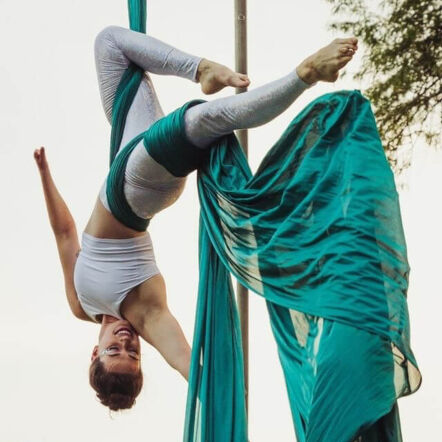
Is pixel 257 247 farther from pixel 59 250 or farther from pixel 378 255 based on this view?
pixel 59 250

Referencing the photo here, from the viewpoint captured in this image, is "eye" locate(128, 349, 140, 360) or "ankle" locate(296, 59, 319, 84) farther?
"eye" locate(128, 349, 140, 360)

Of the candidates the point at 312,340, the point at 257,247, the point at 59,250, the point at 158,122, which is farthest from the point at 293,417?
the point at 59,250

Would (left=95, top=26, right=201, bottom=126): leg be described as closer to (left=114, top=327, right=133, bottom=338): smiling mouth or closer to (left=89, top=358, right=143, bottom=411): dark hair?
(left=114, top=327, right=133, bottom=338): smiling mouth

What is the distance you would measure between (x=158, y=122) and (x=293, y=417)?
0.83 m

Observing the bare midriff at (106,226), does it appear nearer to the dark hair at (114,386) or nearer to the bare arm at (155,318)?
the bare arm at (155,318)

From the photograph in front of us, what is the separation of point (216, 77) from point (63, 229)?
79 cm

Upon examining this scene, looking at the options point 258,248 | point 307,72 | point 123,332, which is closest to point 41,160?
point 123,332

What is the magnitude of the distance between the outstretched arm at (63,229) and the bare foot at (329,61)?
1050 millimetres

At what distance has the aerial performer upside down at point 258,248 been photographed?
7.30 feet

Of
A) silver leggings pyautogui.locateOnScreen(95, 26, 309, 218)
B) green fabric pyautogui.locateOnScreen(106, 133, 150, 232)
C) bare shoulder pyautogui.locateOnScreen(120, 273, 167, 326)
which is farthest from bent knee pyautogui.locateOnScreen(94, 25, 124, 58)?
bare shoulder pyautogui.locateOnScreen(120, 273, 167, 326)

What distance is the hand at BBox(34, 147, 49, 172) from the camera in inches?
122

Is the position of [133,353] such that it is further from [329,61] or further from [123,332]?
[329,61]

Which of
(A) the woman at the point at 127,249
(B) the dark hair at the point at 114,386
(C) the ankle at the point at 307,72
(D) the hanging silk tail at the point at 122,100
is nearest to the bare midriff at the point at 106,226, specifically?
(A) the woman at the point at 127,249

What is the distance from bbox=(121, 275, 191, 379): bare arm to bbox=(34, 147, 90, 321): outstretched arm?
8.3 inches
